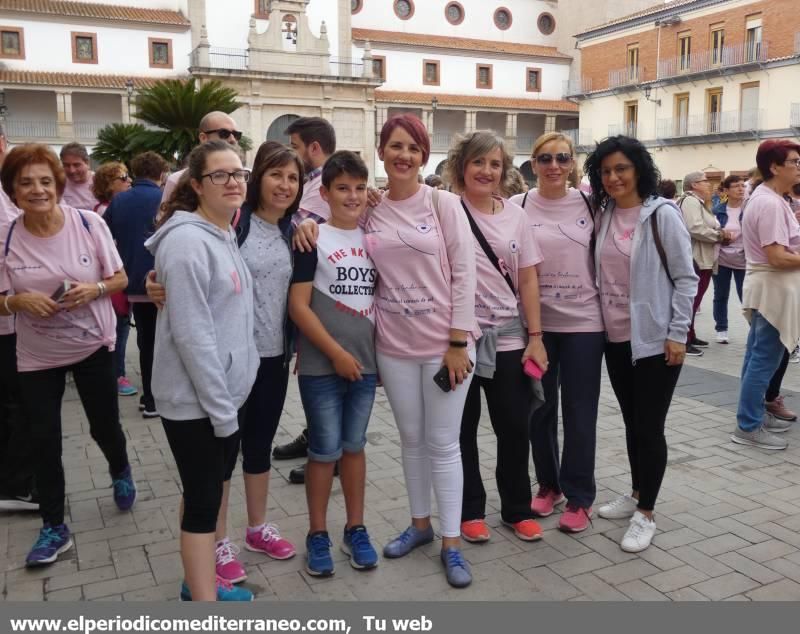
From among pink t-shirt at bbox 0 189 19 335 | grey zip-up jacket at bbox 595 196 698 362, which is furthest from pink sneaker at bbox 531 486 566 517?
pink t-shirt at bbox 0 189 19 335

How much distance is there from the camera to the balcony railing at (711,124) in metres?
34.6

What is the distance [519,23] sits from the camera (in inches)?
1984

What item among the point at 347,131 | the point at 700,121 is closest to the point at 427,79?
the point at 347,131

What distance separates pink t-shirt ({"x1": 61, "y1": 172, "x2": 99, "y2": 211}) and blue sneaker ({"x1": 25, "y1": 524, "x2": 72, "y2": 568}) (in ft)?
13.8

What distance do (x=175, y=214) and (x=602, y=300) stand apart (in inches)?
87.0

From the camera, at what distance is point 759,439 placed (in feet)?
18.0

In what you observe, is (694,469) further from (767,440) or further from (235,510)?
(235,510)

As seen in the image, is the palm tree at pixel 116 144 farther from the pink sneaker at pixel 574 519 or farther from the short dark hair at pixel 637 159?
the pink sneaker at pixel 574 519

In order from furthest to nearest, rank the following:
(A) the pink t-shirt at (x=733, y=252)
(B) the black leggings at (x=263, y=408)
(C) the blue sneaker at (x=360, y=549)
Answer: (A) the pink t-shirt at (x=733, y=252), (C) the blue sneaker at (x=360, y=549), (B) the black leggings at (x=263, y=408)

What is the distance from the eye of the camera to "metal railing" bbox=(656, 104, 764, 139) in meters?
34.6

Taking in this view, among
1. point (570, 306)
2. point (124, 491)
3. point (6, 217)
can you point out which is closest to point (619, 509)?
point (570, 306)

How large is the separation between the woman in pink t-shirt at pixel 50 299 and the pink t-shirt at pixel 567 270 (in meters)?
2.22

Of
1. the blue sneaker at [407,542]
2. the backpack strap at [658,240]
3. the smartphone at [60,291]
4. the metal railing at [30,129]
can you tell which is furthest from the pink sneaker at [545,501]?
the metal railing at [30,129]

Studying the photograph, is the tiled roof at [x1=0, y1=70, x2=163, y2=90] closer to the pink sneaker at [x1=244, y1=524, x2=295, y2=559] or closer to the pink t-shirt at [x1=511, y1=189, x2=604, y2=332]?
the pink t-shirt at [x1=511, y1=189, x2=604, y2=332]
